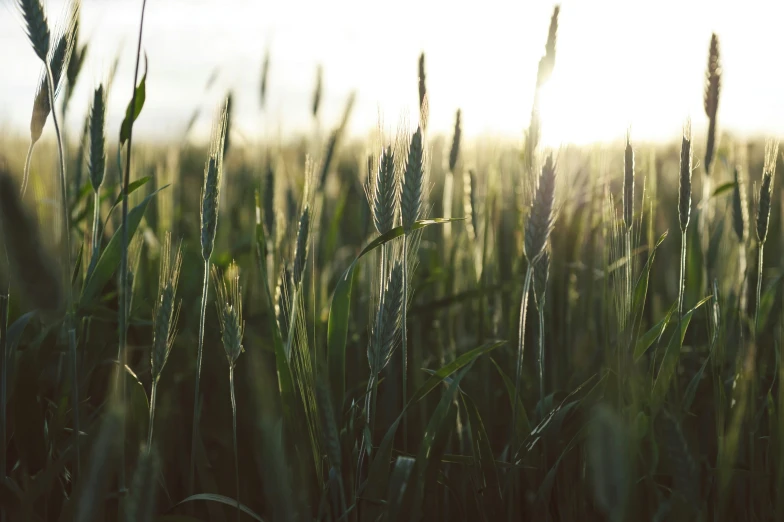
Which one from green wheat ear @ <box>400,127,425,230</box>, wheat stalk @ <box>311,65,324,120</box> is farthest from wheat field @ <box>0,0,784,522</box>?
wheat stalk @ <box>311,65,324,120</box>

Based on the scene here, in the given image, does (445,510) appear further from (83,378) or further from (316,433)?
(83,378)

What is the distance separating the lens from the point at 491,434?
1629 millimetres

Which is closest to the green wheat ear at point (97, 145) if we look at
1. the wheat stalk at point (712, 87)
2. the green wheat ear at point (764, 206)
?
the green wheat ear at point (764, 206)

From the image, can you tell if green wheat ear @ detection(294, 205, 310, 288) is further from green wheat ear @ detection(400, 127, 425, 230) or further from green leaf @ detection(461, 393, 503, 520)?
green leaf @ detection(461, 393, 503, 520)

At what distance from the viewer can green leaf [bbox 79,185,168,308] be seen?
1273mm

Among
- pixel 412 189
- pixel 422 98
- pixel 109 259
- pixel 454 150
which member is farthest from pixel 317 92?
pixel 412 189

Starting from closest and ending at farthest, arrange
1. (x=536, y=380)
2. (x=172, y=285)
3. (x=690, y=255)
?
(x=172, y=285), (x=536, y=380), (x=690, y=255)

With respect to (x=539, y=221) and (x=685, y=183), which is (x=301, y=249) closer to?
(x=539, y=221)

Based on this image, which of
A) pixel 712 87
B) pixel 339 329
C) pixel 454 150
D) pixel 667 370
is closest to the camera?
pixel 667 370

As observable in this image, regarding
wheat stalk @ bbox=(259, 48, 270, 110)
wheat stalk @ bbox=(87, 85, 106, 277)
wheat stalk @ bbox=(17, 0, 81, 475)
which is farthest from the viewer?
wheat stalk @ bbox=(259, 48, 270, 110)

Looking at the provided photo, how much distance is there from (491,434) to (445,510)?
0.42m

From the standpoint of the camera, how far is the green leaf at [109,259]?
127cm

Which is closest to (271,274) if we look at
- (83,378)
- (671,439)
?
(83,378)

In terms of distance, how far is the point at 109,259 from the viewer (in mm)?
1338
